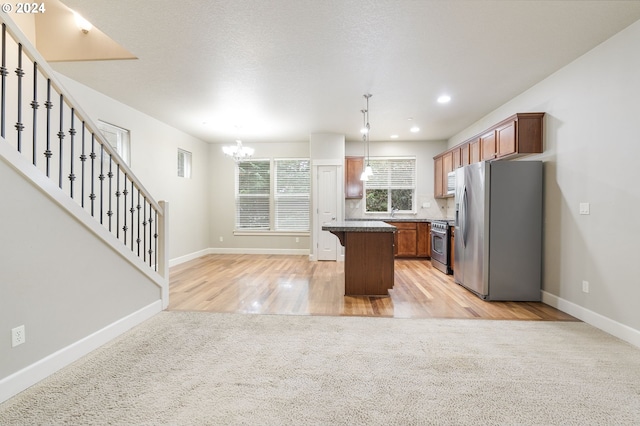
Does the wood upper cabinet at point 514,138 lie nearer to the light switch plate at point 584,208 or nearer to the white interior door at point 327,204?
the light switch plate at point 584,208

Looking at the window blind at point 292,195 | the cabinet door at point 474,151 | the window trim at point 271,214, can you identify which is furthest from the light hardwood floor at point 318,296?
the cabinet door at point 474,151

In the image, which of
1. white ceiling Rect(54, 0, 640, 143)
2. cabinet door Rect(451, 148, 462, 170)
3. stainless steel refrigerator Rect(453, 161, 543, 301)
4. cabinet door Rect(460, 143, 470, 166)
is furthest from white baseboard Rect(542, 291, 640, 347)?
cabinet door Rect(451, 148, 462, 170)

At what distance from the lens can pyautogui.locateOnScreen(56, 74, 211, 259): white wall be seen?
4.32 meters

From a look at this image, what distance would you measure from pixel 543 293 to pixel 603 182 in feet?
5.05

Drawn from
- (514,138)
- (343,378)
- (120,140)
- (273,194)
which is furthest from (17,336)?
(273,194)

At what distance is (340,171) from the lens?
654 cm

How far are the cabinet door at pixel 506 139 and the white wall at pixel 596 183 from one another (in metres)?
0.35

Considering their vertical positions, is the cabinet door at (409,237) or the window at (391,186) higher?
the window at (391,186)

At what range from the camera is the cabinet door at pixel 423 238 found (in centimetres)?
656

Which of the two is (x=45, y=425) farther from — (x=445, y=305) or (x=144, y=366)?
(x=445, y=305)

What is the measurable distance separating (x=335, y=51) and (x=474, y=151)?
327cm

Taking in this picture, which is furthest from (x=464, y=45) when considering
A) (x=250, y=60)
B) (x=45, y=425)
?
(x=45, y=425)

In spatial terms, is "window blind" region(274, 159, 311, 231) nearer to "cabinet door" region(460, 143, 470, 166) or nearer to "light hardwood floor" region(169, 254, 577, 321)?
"light hardwood floor" region(169, 254, 577, 321)

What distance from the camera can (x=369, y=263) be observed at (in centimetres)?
396
